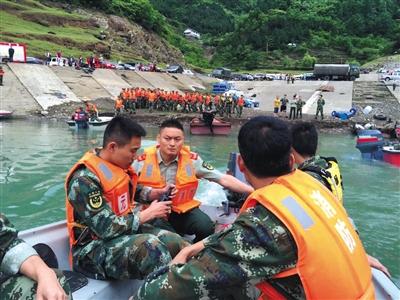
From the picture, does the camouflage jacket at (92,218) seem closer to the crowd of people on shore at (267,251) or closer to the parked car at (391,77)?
the crowd of people on shore at (267,251)

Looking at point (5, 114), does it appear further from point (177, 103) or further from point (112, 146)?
point (112, 146)

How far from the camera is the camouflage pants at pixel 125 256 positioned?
2.62 metres

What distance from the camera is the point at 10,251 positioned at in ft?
6.10

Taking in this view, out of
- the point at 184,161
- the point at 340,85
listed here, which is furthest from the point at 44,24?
the point at 184,161

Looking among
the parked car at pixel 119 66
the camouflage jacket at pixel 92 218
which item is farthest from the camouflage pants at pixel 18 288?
the parked car at pixel 119 66

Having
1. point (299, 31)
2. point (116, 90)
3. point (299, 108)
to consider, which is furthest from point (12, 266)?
point (299, 31)

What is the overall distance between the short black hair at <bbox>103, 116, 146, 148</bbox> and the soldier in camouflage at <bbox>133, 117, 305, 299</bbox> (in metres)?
1.27

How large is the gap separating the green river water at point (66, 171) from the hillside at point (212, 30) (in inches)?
837

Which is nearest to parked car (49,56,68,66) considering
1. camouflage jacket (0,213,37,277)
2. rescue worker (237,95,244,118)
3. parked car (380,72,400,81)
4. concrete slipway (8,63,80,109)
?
concrete slipway (8,63,80,109)

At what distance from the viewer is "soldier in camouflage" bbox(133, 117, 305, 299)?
1.56m

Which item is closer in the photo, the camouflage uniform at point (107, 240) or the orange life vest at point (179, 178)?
the camouflage uniform at point (107, 240)

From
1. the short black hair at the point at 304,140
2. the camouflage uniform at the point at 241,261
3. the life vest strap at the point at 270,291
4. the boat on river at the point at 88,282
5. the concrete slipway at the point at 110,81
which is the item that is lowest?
the boat on river at the point at 88,282

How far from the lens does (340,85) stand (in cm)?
3962

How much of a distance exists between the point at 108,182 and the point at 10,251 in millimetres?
969
